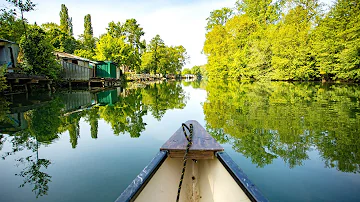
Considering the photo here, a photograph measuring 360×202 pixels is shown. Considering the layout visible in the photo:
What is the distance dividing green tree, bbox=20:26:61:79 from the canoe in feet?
53.8

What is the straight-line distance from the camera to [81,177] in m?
3.52

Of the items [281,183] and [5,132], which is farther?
[5,132]

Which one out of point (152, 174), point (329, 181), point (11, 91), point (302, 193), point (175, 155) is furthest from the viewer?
point (11, 91)

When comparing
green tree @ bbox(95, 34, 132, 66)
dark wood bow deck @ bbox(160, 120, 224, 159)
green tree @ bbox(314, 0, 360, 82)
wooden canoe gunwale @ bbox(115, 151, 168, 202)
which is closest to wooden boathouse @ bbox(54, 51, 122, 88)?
green tree @ bbox(95, 34, 132, 66)

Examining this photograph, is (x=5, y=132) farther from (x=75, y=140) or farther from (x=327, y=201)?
(x=327, y=201)

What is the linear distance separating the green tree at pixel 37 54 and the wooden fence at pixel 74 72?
6.57 feet

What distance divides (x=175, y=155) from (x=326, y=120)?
20.3 feet

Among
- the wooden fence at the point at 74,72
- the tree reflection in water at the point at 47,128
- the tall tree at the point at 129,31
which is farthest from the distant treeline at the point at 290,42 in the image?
the wooden fence at the point at 74,72

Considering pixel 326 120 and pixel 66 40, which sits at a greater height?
pixel 66 40

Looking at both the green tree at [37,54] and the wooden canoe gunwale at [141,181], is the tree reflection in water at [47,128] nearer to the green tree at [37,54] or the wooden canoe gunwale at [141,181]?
the wooden canoe gunwale at [141,181]

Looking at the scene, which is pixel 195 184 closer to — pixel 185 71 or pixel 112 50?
pixel 112 50

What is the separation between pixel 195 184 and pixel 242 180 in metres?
0.93

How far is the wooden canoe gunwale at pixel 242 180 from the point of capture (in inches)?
67.4

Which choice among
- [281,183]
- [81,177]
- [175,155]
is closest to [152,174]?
[175,155]
